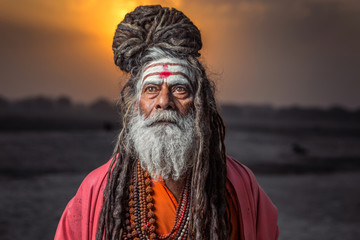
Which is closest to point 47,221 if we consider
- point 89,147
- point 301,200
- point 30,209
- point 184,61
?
point 30,209

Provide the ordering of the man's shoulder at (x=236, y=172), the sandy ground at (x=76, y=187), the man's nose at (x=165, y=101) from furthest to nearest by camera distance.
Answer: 1. the sandy ground at (x=76, y=187)
2. the man's shoulder at (x=236, y=172)
3. the man's nose at (x=165, y=101)

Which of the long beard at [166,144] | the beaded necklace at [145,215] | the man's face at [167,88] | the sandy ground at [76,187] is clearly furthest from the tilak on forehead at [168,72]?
the sandy ground at [76,187]

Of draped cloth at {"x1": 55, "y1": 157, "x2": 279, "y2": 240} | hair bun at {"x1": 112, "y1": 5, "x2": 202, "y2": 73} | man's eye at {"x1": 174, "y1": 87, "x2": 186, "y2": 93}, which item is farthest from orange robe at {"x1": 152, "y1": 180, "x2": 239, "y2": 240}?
hair bun at {"x1": 112, "y1": 5, "x2": 202, "y2": 73}

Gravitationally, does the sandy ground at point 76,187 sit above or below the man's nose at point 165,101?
below

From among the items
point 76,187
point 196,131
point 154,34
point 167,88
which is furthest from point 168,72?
point 76,187

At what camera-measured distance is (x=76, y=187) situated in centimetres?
1019

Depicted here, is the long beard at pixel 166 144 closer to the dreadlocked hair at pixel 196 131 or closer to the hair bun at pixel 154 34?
the dreadlocked hair at pixel 196 131

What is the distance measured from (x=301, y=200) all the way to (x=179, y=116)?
26.0 feet

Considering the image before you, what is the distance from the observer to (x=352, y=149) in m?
20.3

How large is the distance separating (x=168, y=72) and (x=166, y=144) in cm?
42

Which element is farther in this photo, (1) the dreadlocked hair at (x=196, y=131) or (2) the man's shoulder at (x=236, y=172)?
(2) the man's shoulder at (x=236, y=172)

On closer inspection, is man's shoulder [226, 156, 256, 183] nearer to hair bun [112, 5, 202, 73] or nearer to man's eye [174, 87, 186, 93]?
man's eye [174, 87, 186, 93]

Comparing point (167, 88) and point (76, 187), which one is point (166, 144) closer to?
point (167, 88)

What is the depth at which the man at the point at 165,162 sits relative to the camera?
2555mm
